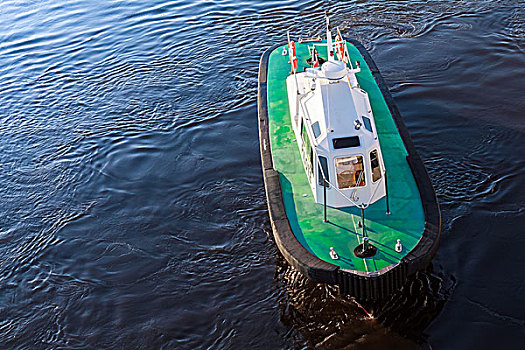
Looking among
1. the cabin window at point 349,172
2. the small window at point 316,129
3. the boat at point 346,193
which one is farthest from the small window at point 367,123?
the small window at point 316,129

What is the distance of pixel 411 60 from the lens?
14.9m

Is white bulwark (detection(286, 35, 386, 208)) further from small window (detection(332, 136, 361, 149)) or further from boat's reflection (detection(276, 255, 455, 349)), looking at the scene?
boat's reflection (detection(276, 255, 455, 349))

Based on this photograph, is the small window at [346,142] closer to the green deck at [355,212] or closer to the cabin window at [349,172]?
the cabin window at [349,172]

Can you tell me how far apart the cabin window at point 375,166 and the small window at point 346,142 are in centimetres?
33

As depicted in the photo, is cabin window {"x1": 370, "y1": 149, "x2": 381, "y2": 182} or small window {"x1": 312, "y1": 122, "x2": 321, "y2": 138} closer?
cabin window {"x1": 370, "y1": 149, "x2": 381, "y2": 182}

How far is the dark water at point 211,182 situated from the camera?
8.53 metres

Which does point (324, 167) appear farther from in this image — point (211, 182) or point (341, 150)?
point (211, 182)

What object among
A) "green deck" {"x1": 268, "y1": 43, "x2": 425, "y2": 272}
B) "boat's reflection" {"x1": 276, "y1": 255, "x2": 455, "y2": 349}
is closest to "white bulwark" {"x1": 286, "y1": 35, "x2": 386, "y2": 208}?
"green deck" {"x1": 268, "y1": 43, "x2": 425, "y2": 272}

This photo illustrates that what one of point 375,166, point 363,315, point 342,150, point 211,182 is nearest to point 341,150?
point 342,150

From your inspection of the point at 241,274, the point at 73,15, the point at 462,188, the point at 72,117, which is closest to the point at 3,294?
the point at 241,274

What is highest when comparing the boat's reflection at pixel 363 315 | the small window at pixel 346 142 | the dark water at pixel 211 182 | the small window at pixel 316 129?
the small window at pixel 316 129

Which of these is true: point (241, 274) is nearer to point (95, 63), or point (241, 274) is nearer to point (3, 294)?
point (3, 294)

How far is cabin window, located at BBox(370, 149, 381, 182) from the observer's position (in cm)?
849

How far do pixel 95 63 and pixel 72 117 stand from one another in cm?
308
